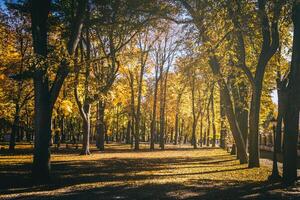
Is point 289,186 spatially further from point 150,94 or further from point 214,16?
point 150,94

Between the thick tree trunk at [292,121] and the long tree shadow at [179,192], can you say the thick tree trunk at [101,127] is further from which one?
the thick tree trunk at [292,121]

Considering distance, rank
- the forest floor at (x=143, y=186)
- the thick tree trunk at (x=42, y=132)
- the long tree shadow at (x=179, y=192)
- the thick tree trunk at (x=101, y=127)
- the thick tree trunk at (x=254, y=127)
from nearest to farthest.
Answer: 1. the long tree shadow at (x=179, y=192)
2. the forest floor at (x=143, y=186)
3. the thick tree trunk at (x=42, y=132)
4. the thick tree trunk at (x=254, y=127)
5. the thick tree trunk at (x=101, y=127)

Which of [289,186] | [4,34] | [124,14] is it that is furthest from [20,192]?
[4,34]

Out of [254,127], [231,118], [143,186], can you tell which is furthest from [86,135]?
[143,186]

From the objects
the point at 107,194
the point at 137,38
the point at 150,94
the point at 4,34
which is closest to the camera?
the point at 107,194

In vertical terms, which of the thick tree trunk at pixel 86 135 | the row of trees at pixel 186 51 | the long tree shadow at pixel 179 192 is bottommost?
the long tree shadow at pixel 179 192

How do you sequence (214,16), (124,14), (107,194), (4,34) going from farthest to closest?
1. (4,34)
2. (124,14)
3. (214,16)
4. (107,194)

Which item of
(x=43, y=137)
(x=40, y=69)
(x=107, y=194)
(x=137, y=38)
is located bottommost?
(x=107, y=194)

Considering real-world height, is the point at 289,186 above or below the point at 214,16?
below

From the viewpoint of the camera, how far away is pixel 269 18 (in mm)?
19562

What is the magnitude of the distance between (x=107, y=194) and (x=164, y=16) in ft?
43.6

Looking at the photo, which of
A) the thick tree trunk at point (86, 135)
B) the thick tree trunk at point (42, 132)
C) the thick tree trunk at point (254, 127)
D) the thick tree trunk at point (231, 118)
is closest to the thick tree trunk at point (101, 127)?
the thick tree trunk at point (86, 135)

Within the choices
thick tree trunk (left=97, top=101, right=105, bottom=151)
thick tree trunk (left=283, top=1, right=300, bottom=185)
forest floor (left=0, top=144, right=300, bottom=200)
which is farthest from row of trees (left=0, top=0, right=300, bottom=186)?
thick tree trunk (left=97, top=101, right=105, bottom=151)

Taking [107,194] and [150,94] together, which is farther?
[150,94]
